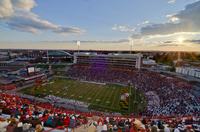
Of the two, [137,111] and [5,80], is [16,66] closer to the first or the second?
[5,80]

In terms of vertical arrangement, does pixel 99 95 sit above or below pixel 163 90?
below

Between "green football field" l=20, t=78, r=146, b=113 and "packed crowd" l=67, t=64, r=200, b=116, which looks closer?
"packed crowd" l=67, t=64, r=200, b=116

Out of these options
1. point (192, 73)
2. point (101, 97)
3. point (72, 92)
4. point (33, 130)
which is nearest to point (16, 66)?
point (72, 92)

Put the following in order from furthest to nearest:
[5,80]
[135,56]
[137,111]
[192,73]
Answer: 1. [135,56]
2. [192,73]
3. [5,80]
4. [137,111]

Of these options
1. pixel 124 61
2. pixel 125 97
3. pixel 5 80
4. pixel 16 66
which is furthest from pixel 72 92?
pixel 16 66

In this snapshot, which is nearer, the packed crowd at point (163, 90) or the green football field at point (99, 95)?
the packed crowd at point (163, 90)

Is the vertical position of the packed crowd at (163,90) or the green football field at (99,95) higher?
the packed crowd at (163,90)

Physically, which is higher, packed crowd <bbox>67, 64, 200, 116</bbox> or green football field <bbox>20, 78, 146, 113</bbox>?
packed crowd <bbox>67, 64, 200, 116</bbox>

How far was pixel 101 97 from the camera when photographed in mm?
37000

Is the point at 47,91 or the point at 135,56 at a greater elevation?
the point at 135,56

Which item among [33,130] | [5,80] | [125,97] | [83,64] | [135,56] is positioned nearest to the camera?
[33,130]

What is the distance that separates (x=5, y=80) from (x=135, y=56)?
42.3 metres

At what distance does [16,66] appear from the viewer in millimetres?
75812

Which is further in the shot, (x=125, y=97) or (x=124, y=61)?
(x=124, y=61)
